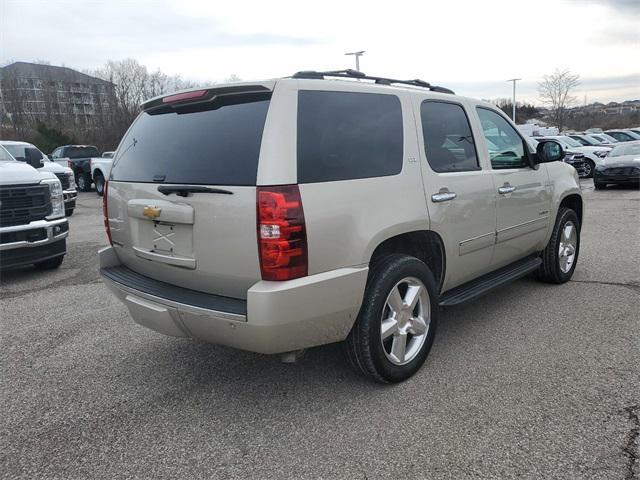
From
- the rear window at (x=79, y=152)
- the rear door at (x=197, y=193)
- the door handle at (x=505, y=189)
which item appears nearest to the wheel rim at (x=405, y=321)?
the rear door at (x=197, y=193)

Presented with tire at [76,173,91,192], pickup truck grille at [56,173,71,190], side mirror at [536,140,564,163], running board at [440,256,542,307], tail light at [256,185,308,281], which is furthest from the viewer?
tire at [76,173,91,192]

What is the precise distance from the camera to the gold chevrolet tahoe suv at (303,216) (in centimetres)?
257

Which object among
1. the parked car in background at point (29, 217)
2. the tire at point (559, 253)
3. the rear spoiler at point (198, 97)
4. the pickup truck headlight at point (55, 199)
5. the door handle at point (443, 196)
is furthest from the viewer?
the pickup truck headlight at point (55, 199)

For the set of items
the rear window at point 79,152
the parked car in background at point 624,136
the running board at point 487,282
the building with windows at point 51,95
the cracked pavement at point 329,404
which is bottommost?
the cracked pavement at point 329,404

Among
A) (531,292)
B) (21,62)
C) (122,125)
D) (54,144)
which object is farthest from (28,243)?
(21,62)

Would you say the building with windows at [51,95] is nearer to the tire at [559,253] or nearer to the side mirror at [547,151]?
the tire at [559,253]

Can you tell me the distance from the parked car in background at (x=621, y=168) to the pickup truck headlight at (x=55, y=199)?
48.5 feet

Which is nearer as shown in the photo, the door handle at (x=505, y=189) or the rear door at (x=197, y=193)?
the rear door at (x=197, y=193)

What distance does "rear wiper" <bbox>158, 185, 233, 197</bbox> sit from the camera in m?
2.64

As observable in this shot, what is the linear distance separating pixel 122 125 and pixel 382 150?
4893 cm

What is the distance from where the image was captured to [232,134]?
276 cm

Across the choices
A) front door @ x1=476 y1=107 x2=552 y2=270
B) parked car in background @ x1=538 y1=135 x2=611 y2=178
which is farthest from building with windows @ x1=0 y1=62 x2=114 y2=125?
front door @ x1=476 y1=107 x2=552 y2=270

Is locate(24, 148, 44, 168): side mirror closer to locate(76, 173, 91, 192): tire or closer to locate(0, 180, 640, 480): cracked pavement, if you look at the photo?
locate(0, 180, 640, 480): cracked pavement

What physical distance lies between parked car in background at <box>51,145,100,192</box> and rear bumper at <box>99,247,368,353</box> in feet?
64.9
